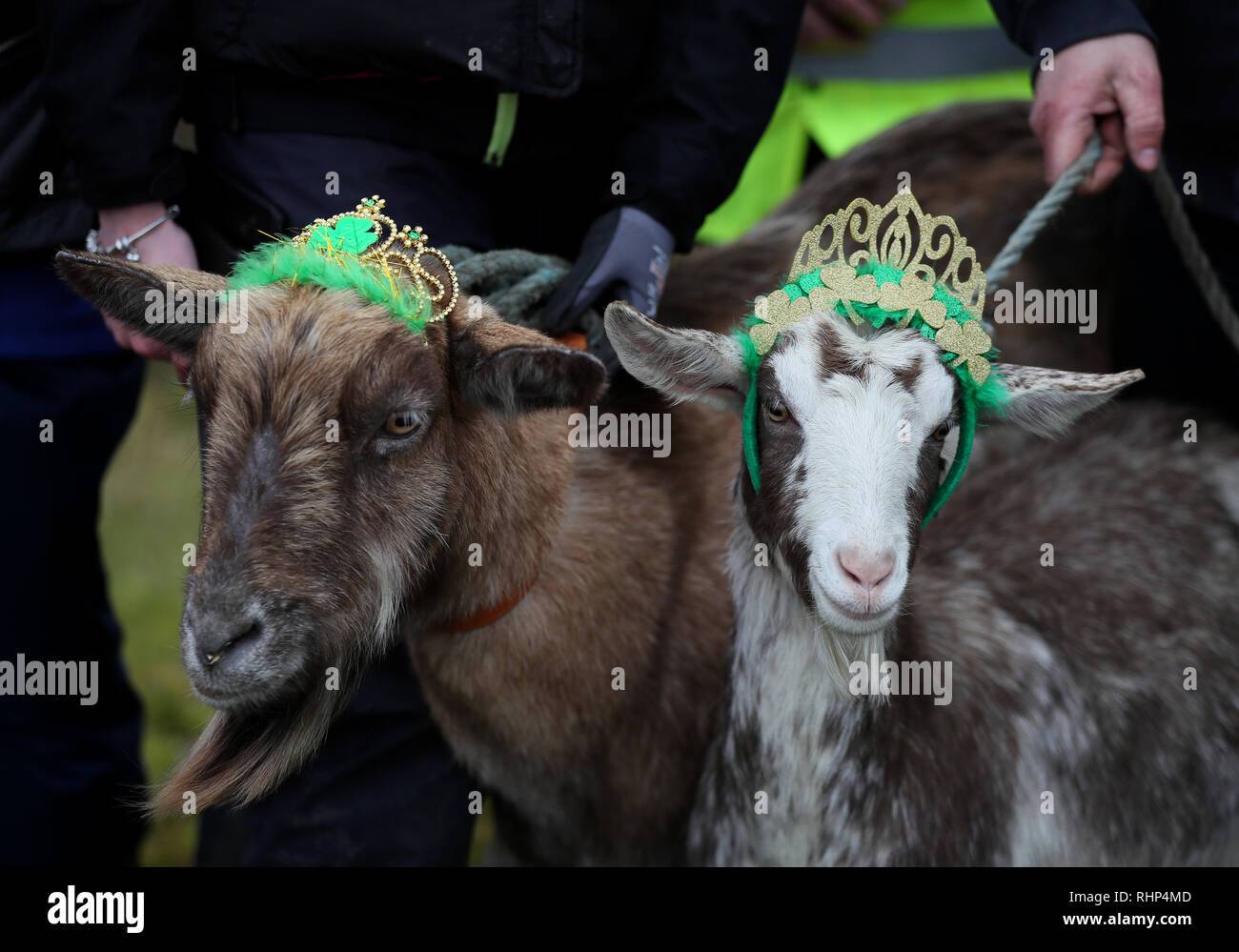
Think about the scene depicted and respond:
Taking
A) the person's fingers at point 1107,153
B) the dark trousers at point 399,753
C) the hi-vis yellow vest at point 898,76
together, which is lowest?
the dark trousers at point 399,753

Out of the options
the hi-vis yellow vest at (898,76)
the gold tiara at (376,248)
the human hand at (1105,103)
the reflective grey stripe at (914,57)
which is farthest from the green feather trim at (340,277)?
the reflective grey stripe at (914,57)

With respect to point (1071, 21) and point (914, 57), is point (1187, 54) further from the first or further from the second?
point (914, 57)

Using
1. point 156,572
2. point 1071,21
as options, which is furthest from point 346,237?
point 156,572

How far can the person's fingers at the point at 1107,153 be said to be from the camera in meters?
3.15

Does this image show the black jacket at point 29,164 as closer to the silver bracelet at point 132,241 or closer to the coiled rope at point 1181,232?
the silver bracelet at point 132,241

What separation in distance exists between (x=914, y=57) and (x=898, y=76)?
0.09 meters

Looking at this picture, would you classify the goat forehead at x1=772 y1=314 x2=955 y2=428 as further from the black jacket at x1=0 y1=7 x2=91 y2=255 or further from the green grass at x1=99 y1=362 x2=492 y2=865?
the black jacket at x1=0 y1=7 x2=91 y2=255

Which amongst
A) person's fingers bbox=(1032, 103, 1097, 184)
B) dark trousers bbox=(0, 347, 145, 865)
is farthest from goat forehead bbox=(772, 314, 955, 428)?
dark trousers bbox=(0, 347, 145, 865)

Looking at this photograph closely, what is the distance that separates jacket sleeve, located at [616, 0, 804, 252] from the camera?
10.4 feet

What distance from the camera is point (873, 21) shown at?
5008 mm

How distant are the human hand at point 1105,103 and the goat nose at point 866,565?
134 cm

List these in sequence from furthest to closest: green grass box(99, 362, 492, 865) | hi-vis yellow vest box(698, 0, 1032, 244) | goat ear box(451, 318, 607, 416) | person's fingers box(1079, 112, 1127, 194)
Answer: hi-vis yellow vest box(698, 0, 1032, 244)
green grass box(99, 362, 492, 865)
person's fingers box(1079, 112, 1127, 194)
goat ear box(451, 318, 607, 416)

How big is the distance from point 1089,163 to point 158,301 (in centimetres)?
216

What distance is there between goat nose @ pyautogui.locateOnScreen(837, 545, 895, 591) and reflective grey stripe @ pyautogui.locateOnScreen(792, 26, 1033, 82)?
11.0 feet
